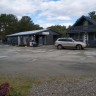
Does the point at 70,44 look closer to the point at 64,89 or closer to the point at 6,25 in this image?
the point at 64,89

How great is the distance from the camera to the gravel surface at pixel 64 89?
356cm

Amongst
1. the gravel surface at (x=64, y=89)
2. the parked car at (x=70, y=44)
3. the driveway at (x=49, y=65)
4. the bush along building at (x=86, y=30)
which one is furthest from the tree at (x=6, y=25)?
the gravel surface at (x=64, y=89)

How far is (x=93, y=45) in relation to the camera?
76.3ft

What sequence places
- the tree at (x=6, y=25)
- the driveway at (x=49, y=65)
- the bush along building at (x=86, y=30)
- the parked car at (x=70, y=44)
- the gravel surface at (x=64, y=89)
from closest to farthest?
the gravel surface at (x=64, y=89)
the driveway at (x=49, y=65)
the parked car at (x=70, y=44)
the bush along building at (x=86, y=30)
the tree at (x=6, y=25)

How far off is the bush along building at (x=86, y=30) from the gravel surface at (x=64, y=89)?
20337 millimetres

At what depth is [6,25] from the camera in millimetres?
58531

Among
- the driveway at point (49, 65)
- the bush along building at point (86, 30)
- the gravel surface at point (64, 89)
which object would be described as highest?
the bush along building at point (86, 30)

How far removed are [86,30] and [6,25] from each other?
45.8m

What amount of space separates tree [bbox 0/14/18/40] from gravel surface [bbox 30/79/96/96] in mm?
55703

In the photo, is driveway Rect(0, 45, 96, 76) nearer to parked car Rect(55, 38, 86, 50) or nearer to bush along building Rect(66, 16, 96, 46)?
parked car Rect(55, 38, 86, 50)

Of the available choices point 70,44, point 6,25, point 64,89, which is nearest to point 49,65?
point 64,89

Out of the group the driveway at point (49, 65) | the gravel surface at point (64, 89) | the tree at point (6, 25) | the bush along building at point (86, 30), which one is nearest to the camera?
the gravel surface at point (64, 89)

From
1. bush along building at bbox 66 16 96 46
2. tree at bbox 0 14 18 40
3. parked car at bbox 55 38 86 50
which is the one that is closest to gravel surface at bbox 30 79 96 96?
parked car at bbox 55 38 86 50

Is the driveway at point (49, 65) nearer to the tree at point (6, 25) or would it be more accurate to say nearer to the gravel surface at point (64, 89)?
the gravel surface at point (64, 89)
